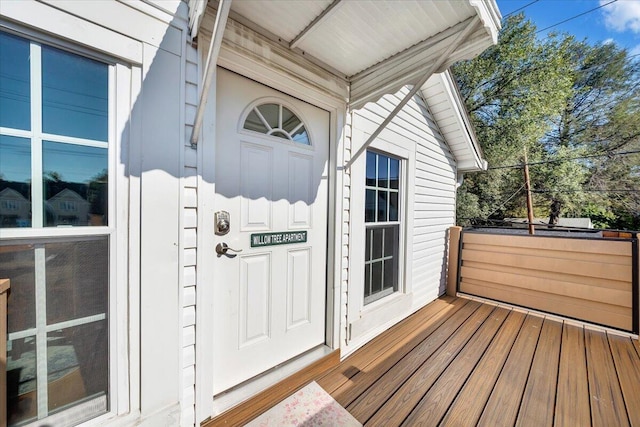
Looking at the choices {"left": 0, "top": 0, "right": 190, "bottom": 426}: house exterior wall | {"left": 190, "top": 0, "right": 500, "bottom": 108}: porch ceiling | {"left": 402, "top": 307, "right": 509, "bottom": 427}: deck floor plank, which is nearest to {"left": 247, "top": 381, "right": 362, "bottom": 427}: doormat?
{"left": 402, "top": 307, "right": 509, "bottom": 427}: deck floor plank

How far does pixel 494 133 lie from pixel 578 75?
341 inches

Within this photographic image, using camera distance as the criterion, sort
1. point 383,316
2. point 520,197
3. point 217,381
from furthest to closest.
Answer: point 520,197 → point 383,316 → point 217,381

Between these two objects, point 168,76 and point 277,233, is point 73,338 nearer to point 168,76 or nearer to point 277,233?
point 277,233

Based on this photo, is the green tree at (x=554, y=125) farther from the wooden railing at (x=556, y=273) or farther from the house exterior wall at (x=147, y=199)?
the house exterior wall at (x=147, y=199)

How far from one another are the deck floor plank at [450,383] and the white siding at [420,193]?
2.24 ft

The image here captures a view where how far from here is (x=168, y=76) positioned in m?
1.21

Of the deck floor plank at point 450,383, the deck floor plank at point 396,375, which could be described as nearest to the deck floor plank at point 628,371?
the deck floor plank at point 450,383

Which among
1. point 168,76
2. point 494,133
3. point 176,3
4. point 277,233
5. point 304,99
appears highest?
point 494,133

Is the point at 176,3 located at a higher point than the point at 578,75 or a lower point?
lower

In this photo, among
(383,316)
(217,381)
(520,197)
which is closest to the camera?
(217,381)

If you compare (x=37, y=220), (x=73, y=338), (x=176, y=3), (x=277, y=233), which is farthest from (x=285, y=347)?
(x=176, y=3)

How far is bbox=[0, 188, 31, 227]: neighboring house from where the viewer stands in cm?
91

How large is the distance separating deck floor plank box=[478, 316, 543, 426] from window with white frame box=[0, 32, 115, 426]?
2.17m

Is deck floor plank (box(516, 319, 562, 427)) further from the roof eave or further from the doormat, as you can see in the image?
the roof eave
